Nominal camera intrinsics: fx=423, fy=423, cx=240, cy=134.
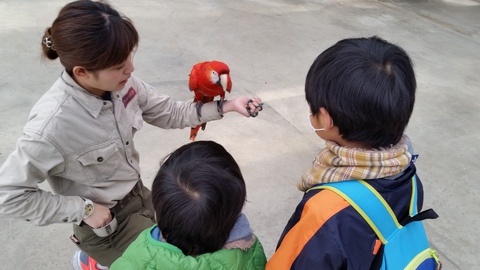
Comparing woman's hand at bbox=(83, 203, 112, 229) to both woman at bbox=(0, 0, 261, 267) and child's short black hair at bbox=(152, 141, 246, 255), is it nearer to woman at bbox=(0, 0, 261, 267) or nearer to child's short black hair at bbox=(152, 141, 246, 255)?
woman at bbox=(0, 0, 261, 267)

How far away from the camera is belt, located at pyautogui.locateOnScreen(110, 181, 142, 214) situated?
1.51m

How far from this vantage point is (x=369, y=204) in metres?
1.00

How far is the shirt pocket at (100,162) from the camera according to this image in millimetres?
1312

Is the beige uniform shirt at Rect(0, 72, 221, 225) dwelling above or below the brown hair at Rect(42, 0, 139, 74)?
below

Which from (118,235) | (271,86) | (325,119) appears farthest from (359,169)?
(271,86)

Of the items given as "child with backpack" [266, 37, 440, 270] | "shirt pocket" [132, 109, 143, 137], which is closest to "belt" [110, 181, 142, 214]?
"shirt pocket" [132, 109, 143, 137]

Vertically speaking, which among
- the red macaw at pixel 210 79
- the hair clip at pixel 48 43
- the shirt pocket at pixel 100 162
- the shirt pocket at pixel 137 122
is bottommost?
the shirt pocket at pixel 100 162

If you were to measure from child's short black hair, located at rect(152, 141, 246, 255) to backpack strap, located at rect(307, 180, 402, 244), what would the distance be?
24 centimetres

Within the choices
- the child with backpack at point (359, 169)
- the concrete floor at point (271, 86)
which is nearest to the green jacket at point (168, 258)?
the child with backpack at point (359, 169)

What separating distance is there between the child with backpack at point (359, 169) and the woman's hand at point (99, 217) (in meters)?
0.60

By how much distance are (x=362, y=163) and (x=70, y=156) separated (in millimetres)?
843

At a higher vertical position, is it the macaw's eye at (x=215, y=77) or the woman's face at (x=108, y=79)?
the woman's face at (x=108, y=79)

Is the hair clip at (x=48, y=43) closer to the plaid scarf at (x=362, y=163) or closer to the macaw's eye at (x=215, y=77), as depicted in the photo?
the macaw's eye at (x=215, y=77)

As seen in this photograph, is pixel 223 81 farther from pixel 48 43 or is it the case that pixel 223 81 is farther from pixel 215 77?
pixel 48 43
